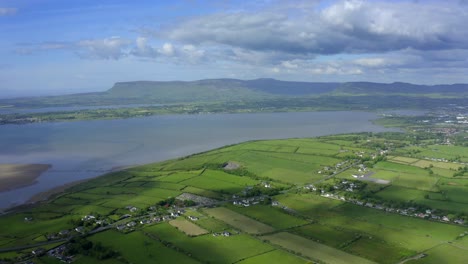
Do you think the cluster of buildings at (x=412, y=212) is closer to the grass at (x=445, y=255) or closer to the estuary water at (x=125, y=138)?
the grass at (x=445, y=255)

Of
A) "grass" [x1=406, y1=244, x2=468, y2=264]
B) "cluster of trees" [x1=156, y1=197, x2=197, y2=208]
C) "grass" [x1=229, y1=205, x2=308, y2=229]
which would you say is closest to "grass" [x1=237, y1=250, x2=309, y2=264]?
"grass" [x1=229, y1=205, x2=308, y2=229]

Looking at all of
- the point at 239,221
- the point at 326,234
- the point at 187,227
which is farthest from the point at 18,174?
the point at 326,234

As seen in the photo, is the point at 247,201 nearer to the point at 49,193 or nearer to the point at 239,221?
the point at 239,221

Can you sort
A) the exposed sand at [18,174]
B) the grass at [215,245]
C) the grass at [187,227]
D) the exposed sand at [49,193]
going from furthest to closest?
A: the exposed sand at [18,174] → the exposed sand at [49,193] → the grass at [187,227] → the grass at [215,245]

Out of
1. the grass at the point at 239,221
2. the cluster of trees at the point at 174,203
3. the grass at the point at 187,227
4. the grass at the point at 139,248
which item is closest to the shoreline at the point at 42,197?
the cluster of trees at the point at 174,203

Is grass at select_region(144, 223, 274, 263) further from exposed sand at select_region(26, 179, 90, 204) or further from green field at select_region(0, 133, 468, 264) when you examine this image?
exposed sand at select_region(26, 179, 90, 204)
